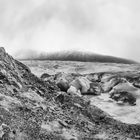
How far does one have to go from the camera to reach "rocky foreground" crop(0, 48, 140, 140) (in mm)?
10051

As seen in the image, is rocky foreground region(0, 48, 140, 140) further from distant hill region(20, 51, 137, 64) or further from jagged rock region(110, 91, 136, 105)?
distant hill region(20, 51, 137, 64)

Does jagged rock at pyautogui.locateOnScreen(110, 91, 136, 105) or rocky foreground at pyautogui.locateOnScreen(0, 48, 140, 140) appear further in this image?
jagged rock at pyautogui.locateOnScreen(110, 91, 136, 105)

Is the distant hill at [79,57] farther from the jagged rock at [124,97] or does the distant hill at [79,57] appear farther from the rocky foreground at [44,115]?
the rocky foreground at [44,115]

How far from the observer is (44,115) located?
36.6 ft

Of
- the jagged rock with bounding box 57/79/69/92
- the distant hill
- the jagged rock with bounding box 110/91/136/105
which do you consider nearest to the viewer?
the jagged rock with bounding box 110/91/136/105

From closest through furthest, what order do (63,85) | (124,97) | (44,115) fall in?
1. (44,115)
2. (124,97)
3. (63,85)

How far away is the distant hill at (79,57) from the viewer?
35.7 metres

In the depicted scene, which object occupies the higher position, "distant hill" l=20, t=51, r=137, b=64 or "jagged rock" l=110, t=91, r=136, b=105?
"distant hill" l=20, t=51, r=137, b=64

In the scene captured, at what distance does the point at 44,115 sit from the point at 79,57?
2583 centimetres

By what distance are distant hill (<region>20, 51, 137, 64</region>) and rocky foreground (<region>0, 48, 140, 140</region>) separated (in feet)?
73.2

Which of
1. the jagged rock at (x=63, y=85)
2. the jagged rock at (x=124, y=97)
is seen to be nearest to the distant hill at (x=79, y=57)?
the jagged rock at (x=124, y=97)

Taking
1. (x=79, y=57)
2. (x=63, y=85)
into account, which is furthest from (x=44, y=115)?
(x=79, y=57)

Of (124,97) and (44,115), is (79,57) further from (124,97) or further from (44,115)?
(44,115)

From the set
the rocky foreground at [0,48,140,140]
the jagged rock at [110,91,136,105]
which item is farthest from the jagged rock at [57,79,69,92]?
the rocky foreground at [0,48,140,140]
